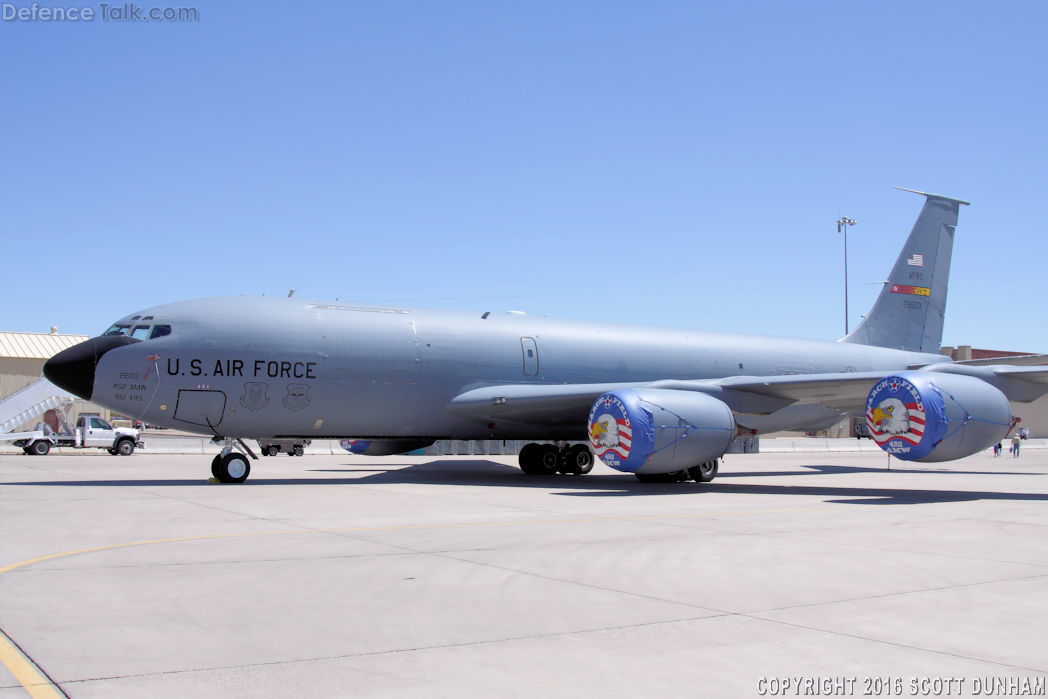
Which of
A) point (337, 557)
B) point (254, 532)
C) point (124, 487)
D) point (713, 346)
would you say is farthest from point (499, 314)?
point (337, 557)

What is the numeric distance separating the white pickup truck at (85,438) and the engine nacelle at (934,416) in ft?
105

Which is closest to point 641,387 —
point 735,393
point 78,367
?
point 735,393

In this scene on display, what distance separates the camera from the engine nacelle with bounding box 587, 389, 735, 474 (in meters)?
17.9

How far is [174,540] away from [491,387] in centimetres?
1205

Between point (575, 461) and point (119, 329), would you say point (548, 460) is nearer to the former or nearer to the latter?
point (575, 461)

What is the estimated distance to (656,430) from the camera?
1786 centimetres

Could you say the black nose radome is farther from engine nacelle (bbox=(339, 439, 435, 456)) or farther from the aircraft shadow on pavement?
engine nacelle (bbox=(339, 439, 435, 456))

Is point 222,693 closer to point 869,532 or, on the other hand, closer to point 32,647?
point 32,647

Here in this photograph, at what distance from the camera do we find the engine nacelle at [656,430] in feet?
58.6

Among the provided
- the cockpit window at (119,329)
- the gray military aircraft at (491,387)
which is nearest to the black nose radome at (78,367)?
the gray military aircraft at (491,387)

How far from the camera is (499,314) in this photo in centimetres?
2364

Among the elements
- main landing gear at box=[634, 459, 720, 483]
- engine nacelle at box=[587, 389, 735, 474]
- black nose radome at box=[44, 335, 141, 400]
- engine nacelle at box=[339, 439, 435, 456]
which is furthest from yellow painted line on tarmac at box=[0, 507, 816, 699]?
engine nacelle at box=[339, 439, 435, 456]

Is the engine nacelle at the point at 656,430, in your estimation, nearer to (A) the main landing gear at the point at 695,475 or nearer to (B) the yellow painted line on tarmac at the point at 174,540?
(A) the main landing gear at the point at 695,475

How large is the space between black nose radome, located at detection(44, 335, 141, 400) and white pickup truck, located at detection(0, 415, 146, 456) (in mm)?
22936
